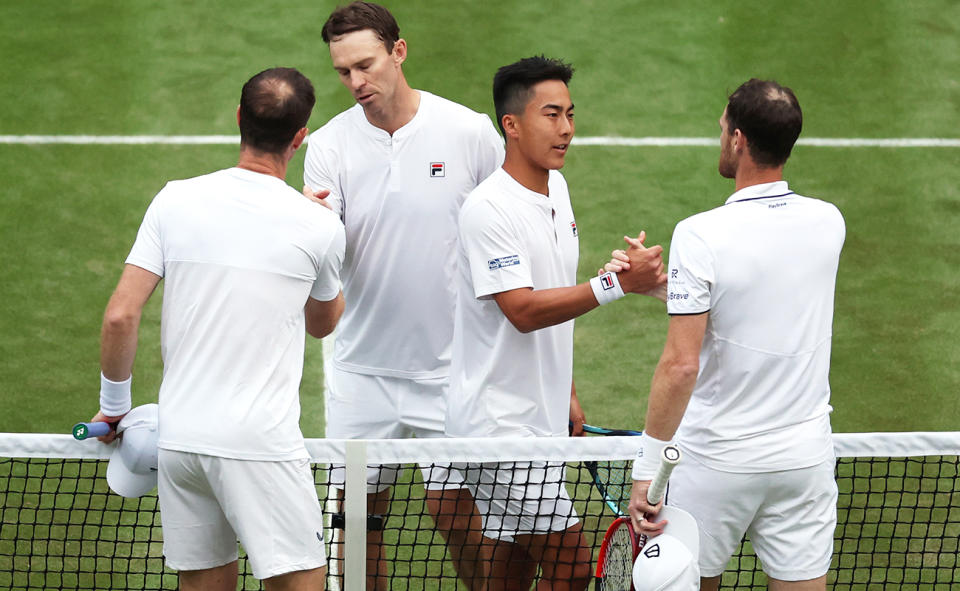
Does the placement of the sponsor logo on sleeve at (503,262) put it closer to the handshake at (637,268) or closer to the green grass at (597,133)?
the handshake at (637,268)

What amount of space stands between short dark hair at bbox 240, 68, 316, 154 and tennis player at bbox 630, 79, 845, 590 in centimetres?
146

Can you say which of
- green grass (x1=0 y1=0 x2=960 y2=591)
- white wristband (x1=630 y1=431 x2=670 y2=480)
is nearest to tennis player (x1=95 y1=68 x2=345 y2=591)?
white wristband (x1=630 y1=431 x2=670 y2=480)

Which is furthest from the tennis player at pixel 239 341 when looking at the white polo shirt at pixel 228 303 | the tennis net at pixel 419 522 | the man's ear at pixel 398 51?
the man's ear at pixel 398 51

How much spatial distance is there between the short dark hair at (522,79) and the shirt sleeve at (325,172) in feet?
2.82

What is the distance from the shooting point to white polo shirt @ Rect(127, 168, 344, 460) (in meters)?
4.63

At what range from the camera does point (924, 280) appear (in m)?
9.55

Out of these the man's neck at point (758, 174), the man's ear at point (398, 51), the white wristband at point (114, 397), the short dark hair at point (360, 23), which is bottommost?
the white wristband at point (114, 397)

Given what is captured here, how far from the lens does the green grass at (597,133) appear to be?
880 centimetres

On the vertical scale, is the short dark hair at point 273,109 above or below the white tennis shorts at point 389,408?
above

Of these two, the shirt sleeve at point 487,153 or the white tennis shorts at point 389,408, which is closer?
the shirt sleeve at point 487,153

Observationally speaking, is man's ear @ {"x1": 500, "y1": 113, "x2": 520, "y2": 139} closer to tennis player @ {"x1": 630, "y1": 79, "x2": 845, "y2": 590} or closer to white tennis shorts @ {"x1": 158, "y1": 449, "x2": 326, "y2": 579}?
tennis player @ {"x1": 630, "y1": 79, "x2": 845, "y2": 590}

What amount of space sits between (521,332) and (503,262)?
302 millimetres

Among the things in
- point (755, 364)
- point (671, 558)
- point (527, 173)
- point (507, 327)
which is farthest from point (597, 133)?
point (671, 558)

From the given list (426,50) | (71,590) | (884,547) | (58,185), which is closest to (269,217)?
(71,590)
